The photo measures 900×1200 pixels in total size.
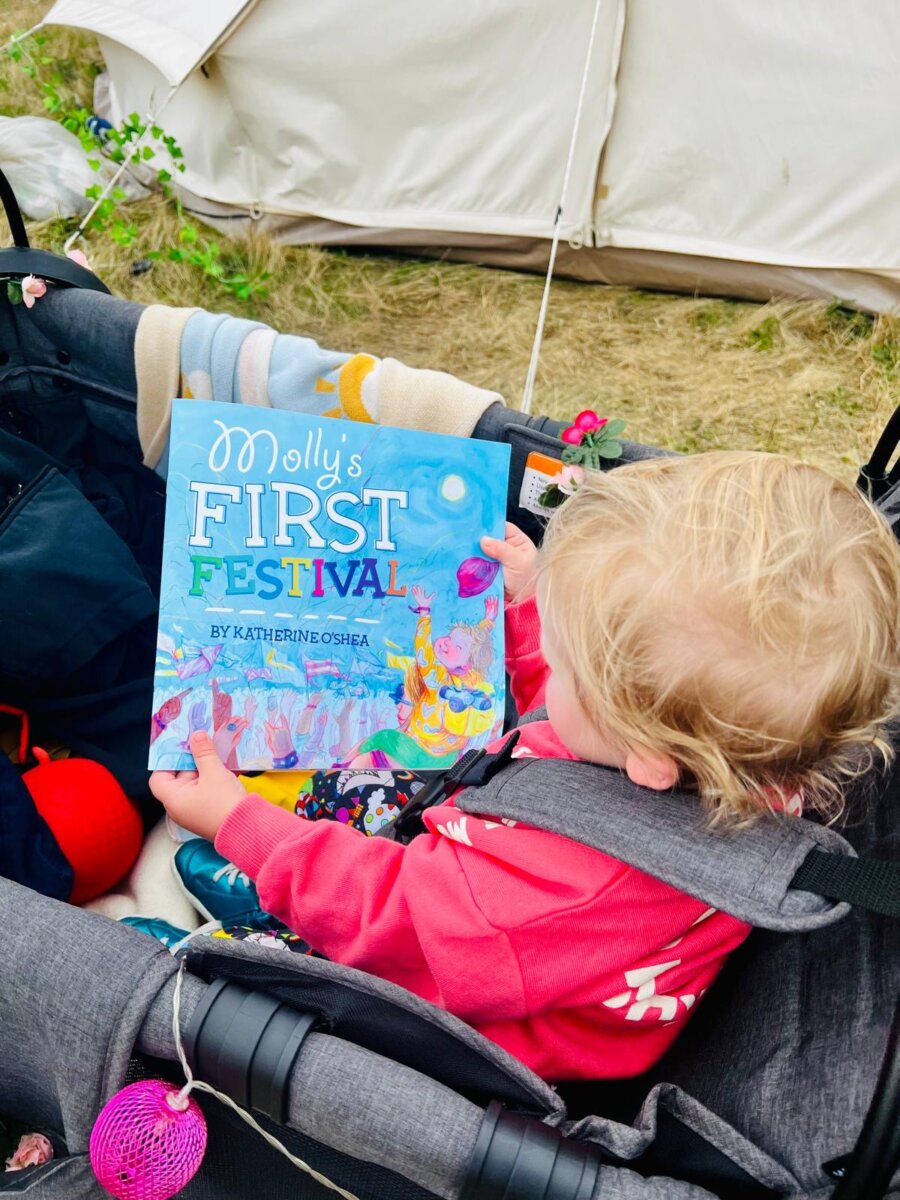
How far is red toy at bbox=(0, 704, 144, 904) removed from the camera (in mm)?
1204

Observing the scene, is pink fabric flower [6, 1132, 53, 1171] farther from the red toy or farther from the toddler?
the toddler

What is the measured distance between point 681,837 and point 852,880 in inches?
4.8

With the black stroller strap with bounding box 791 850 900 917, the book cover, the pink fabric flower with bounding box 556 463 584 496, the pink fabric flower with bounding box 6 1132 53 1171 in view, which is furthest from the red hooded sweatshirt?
the pink fabric flower with bounding box 6 1132 53 1171

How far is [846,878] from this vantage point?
2.20ft

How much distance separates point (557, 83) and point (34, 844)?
6.94ft

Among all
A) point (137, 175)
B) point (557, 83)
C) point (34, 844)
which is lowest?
point (34, 844)

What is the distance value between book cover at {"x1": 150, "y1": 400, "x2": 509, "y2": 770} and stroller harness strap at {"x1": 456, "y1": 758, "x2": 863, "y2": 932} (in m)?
0.33

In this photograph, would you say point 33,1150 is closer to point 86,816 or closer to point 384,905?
point 86,816

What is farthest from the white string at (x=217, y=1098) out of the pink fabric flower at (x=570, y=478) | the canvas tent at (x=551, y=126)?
the canvas tent at (x=551, y=126)

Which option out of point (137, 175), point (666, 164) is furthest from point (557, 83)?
point (137, 175)

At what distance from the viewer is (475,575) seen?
1172mm

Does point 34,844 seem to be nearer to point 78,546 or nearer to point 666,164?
point 78,546

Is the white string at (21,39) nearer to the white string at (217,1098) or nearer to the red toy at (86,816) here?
the red toy at (86,816)

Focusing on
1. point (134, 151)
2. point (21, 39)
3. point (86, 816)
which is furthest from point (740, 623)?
point (21, 39)
